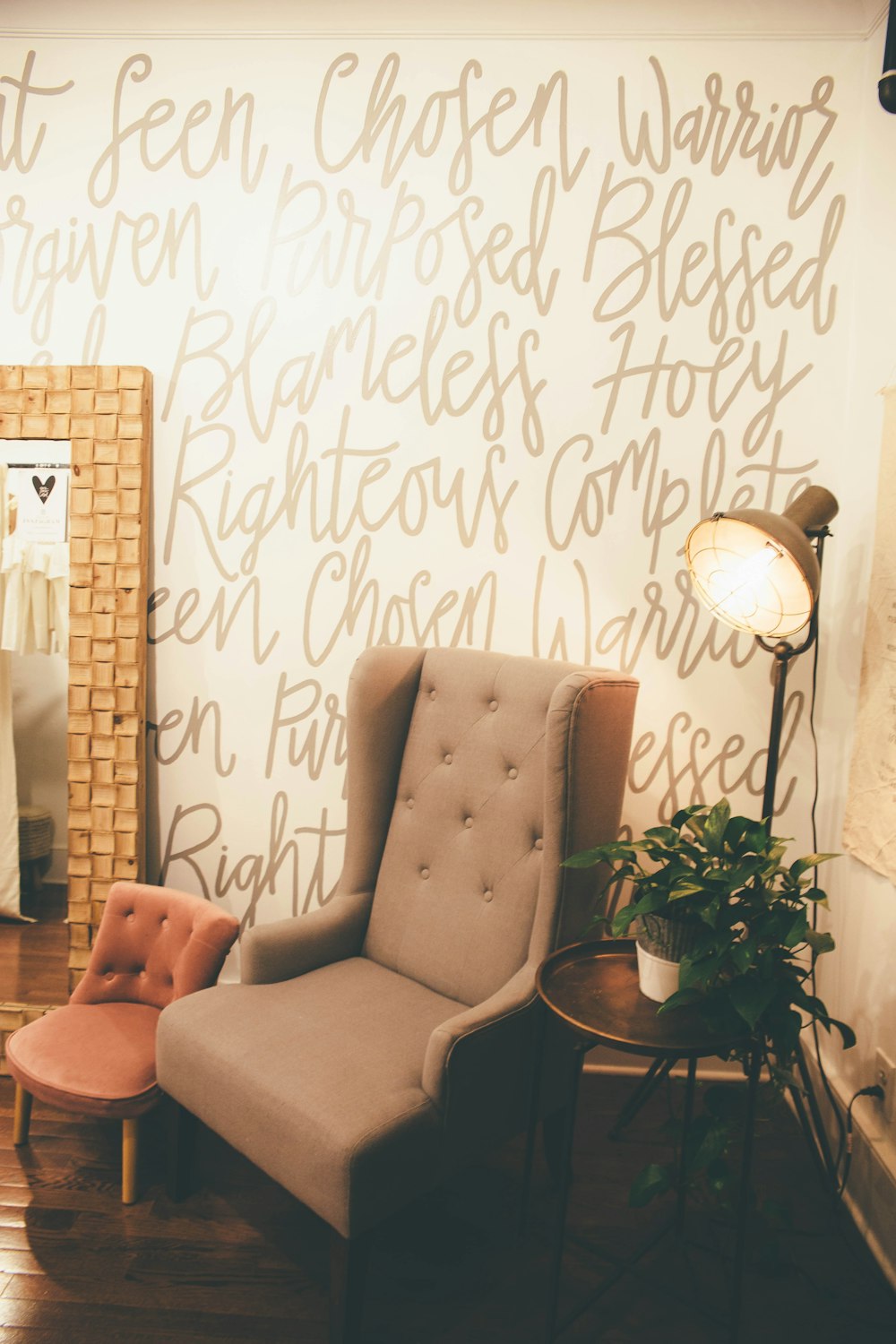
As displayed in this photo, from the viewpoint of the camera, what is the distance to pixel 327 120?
2.11 meters

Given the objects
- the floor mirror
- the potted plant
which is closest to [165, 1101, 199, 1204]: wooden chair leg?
the floor mirror

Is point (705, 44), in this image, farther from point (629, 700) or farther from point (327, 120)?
point (629, 700)

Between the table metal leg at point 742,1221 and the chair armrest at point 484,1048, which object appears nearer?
the table metal leg at point 742,1221

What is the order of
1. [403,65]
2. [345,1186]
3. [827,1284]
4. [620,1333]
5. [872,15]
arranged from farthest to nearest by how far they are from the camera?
1. [403,65]
2. [872,15]
3. [827,1284]
4. [620,1333]
5. [345,1186]

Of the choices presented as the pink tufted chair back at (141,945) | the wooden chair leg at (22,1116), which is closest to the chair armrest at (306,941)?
the pink tufted chair back at (141,945)

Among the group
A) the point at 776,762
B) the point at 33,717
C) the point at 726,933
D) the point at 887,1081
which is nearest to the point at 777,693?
the point at 776,762

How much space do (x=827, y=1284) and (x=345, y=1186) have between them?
3.15 feet

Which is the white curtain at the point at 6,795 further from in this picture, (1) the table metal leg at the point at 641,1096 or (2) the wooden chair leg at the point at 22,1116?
(1) the table metal leg at the point at 641,1096

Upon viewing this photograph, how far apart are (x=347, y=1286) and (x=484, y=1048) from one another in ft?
1.35

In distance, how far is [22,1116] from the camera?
5.98 ft

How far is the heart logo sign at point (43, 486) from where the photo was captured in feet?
7.11

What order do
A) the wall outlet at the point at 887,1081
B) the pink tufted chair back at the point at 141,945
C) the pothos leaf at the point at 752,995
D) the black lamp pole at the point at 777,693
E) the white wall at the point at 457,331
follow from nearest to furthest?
1. the pothos leaf at the point at 752,995
2. the wall outlet at the point at 887,1081
3. the black lamp pole at the point at 777,693
4. the pink tufted chair back at the point at 141,945
5. the white wall at the point at 457,331

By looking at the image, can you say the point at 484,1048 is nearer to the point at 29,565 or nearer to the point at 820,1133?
the point at 820,1133

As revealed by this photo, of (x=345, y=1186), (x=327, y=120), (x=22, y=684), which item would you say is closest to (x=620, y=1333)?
(x=345, y=1186)
